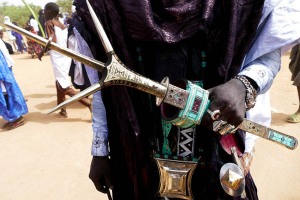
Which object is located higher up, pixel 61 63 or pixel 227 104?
pixel 227 104

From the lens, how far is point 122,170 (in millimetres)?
1398

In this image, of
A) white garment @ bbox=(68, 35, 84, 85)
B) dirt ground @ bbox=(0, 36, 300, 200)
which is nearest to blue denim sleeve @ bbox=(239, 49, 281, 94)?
dirt ground @ bbox=(0, 36, 300, 200)

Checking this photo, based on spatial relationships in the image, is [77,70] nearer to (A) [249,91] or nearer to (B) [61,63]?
(B) [61,63]

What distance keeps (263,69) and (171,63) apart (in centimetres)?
35

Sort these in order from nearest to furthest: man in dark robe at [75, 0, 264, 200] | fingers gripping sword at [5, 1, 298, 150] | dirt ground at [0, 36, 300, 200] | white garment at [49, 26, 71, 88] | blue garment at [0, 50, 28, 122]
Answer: fingers gripping sword at [5, 1, 298, 150]
man in dark robe at [75, 0, 264, 200]
dirt ground at [0, 36, 300, 200]
blue garment at [0, 50, 28, 122]
white garment at [49, 26, 71, 88]

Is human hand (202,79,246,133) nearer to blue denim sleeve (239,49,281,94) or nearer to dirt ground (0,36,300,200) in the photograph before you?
blue denim sleeve (239,49,281,94)

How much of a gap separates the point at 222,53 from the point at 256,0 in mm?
220

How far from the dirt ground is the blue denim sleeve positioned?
75.9 inches

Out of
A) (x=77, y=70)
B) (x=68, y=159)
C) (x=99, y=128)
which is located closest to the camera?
(x=99, y=128)

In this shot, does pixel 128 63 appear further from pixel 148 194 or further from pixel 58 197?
pixel 58 197

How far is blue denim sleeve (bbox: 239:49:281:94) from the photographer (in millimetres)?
1038

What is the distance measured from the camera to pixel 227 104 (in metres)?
0.92

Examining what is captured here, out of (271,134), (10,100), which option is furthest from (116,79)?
(10,100)

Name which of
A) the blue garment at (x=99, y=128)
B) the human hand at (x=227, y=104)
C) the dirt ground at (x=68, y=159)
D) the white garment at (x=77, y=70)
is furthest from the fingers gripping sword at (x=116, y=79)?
the white garment at (x=77, y=70)
